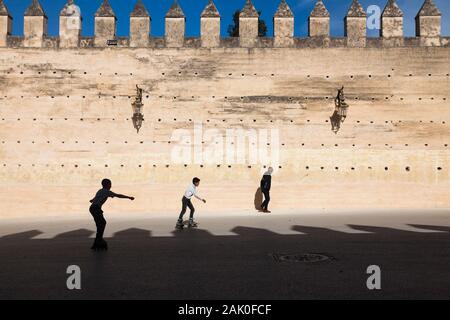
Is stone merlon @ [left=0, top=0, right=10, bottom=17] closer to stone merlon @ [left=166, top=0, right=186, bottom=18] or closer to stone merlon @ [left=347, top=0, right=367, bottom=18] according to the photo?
stone merlon @ [left=166, top=0, right=186, bottom=18]

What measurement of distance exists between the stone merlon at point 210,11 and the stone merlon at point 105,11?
320 centimetres

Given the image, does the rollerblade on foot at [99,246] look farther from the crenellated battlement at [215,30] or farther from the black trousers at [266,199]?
the crenellated battlement at [215,30]

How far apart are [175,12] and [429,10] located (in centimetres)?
879

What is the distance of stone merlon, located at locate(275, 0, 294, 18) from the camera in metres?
14.7

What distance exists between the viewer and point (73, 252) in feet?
20.4

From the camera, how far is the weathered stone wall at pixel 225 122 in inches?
554

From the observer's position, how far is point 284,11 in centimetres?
1473

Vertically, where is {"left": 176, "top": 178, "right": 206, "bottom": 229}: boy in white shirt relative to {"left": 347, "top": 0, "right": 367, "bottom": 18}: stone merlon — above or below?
below

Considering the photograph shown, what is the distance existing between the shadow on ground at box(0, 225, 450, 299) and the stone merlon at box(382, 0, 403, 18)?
365 inches

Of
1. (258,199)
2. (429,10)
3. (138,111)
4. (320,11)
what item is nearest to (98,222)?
(258,199)

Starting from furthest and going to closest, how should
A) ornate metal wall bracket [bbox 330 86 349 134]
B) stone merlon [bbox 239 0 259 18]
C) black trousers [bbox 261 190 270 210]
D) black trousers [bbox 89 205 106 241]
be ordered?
stone merlon [bbox 239 0 259 18] → ornate metal wall bracket [bbox 330 86 349 134] → black trousers [bbox 261 190 270 210] → black trousers [bbox 89 205 106 241]

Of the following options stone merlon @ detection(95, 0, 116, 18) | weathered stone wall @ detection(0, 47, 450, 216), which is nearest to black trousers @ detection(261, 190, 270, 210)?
weathered stone wall @ detection(0, 47, 450, 216)
